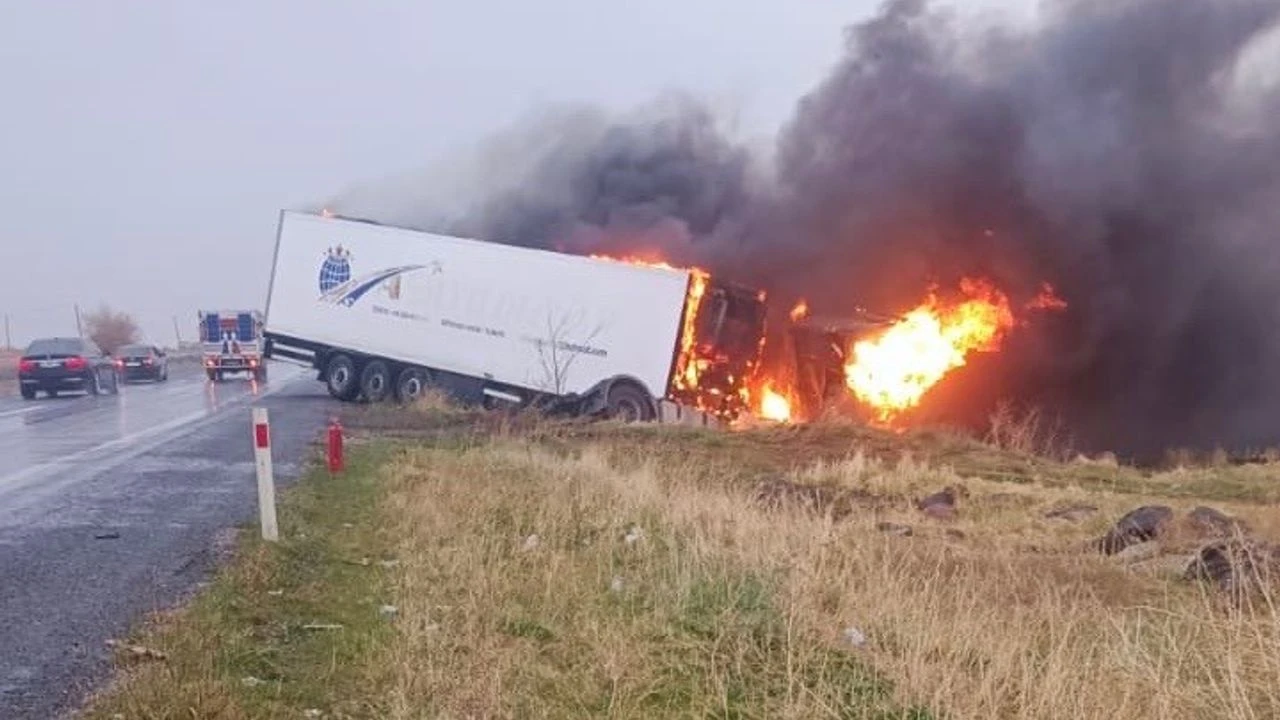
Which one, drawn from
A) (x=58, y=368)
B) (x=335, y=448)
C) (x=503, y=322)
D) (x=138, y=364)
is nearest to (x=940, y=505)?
(x=335, y=448)

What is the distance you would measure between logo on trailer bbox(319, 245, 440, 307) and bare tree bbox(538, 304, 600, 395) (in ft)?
11.6

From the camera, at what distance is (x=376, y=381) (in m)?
28.3

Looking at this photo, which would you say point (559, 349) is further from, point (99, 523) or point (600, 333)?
point (99, 523)

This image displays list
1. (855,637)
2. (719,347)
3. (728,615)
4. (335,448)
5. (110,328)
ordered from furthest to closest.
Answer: (110,328)
(719,347)
(335,448)
(728,615)
(855,637)

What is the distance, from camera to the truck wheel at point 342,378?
28547 millimetres

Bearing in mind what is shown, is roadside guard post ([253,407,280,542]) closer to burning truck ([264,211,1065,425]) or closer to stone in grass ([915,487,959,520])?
stone in grass ([915,487,959,520])

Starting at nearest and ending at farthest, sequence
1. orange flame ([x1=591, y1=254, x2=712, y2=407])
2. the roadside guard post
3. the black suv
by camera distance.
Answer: the roadside guard post, orange flame ([x1=591, y1=254, x2=712, y2=407]), the black suv

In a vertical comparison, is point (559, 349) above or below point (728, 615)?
above

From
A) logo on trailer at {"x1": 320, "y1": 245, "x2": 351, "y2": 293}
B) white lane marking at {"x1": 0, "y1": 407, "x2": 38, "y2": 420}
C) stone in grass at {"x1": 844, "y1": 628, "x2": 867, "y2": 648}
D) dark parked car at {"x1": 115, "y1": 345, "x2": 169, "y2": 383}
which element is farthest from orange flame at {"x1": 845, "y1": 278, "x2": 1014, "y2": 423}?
dark parked car at {"x1": 115, "y1": 345, "x2": 169, "y2": 383}

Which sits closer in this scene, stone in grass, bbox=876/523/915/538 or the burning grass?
the burning grass

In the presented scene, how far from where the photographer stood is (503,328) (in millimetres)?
26406

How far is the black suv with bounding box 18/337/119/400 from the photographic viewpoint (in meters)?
32.8

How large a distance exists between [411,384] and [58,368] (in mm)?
11738

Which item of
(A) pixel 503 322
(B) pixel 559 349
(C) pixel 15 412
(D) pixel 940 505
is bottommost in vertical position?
(D) pixel 940 505
